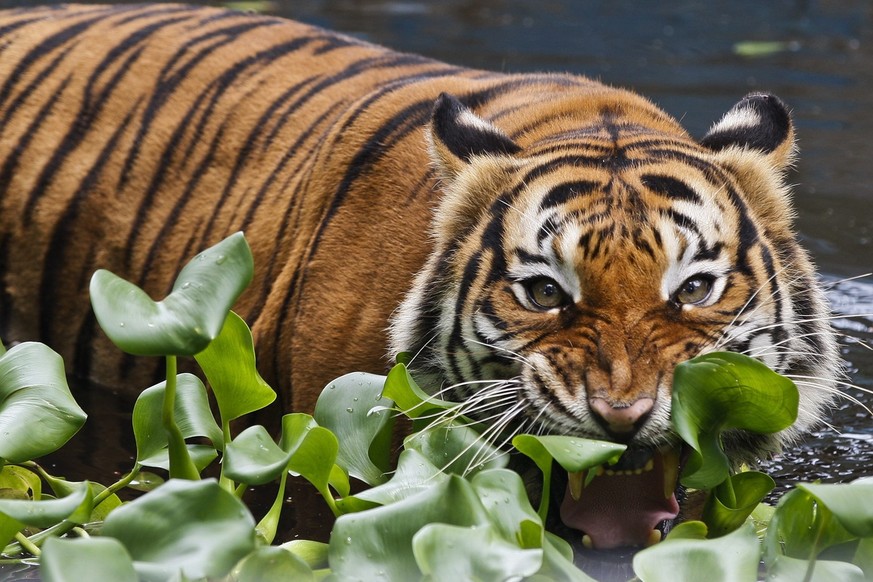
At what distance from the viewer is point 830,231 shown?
4965 mm

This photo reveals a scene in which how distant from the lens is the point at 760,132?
262 cm

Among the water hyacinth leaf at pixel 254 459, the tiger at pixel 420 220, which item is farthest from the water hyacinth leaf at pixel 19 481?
the tiger at pixel 420 220

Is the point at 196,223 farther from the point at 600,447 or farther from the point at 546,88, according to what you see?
the point at 600,447

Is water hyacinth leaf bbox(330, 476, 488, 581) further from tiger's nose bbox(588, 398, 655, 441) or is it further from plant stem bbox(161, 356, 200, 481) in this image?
plant stem bbox(161, 356, 200, 481)

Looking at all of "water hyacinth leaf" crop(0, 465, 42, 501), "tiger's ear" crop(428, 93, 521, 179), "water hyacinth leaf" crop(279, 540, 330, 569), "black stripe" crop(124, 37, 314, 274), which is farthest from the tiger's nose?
"black stripe" crop(124, 37, 314, 274)

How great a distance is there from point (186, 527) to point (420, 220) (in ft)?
3.31

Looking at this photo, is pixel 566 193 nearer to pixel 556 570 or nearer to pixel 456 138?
pixel 456 138

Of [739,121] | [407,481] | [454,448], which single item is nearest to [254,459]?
[407,481]

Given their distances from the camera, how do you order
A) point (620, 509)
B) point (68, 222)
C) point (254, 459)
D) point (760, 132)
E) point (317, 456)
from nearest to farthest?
1. point (254, 459)
2. point (317, 456)
3. point (620, 509)
4. point (760, 132)
5. point (68, 222)

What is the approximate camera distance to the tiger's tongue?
2355mm

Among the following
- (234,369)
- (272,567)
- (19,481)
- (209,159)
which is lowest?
(19,481)

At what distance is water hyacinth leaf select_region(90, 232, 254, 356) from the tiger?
51 centimetres

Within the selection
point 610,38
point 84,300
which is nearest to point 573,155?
point 84,300

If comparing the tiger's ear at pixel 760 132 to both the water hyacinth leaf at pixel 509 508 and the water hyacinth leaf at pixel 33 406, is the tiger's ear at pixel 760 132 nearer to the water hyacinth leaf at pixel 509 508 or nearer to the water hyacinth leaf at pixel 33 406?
the water hyacinth leaf at pixel 509 508
